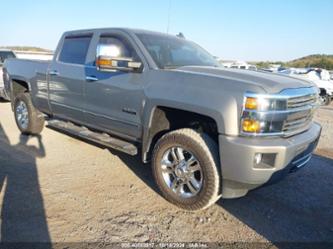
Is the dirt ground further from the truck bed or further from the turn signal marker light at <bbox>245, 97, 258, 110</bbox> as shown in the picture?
the truck bed

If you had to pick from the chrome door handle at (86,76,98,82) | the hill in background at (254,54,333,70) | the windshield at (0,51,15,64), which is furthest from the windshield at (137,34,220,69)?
the hill in background at (254,54,333,70)

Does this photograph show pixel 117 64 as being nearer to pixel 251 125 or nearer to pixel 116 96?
pixel 116 96

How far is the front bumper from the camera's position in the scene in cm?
305

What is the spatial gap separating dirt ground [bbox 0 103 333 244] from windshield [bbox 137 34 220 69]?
161 centimetres

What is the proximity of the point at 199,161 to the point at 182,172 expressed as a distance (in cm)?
30

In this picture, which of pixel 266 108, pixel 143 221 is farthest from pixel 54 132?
pixel 266 108

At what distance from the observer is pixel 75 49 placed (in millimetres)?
5238

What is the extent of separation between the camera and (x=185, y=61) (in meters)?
4.41

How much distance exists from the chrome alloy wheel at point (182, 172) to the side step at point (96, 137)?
1.70 feet

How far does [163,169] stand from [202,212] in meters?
0.65

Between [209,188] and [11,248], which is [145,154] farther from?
[11,248]

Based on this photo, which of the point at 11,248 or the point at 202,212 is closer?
the point at 11,248

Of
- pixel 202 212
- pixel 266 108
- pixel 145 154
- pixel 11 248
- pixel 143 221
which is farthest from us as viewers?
pixel 145 154

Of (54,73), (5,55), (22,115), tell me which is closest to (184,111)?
(54,73)
